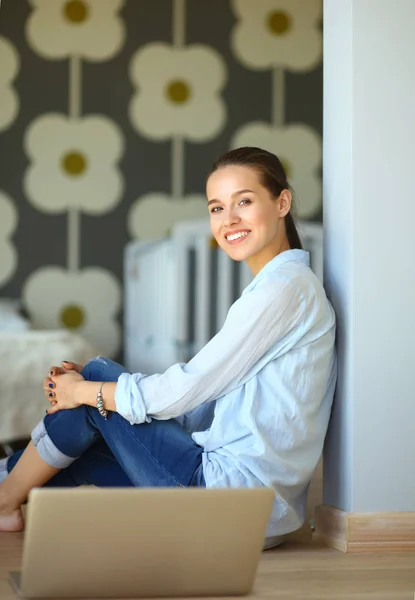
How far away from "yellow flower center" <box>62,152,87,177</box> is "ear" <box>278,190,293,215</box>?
3.17 meters

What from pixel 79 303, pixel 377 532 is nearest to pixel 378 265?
pixel 377 532

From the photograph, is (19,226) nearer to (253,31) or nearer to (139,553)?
(253,31)

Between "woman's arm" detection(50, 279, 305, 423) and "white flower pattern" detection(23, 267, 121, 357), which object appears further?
"white flower pattern" detection(23, 267, 121, 357)

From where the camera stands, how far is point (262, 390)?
1.60 m

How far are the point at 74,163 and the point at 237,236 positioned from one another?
3.21 m

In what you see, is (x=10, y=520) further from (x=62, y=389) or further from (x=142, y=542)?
(x=142, y=542)

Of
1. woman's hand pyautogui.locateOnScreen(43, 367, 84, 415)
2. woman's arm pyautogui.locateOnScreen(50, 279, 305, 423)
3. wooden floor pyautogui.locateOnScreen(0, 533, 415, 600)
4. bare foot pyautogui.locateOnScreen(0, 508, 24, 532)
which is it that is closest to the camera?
wooden floor pyautogui.locateOnScreen(0, 533, 415, 600)

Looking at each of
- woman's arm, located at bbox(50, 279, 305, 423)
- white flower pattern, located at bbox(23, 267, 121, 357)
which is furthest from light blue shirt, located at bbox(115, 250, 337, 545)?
white flower pattern, located at bbox(23, 267, 121, 357)

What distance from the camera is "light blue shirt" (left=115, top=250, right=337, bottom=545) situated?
1.57 metres

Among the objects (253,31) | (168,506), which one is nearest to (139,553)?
(168,506)

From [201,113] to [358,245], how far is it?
331 centimetres

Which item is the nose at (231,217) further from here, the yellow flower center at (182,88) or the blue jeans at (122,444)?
the yellow flower center at (182,88)

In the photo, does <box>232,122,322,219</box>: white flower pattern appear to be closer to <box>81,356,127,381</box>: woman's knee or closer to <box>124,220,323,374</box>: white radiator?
<box>124,220,323,374</box>: white radiator

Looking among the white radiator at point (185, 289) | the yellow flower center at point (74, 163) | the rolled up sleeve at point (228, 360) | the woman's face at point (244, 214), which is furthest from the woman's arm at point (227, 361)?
the yellow flower center at point (74, 163)
